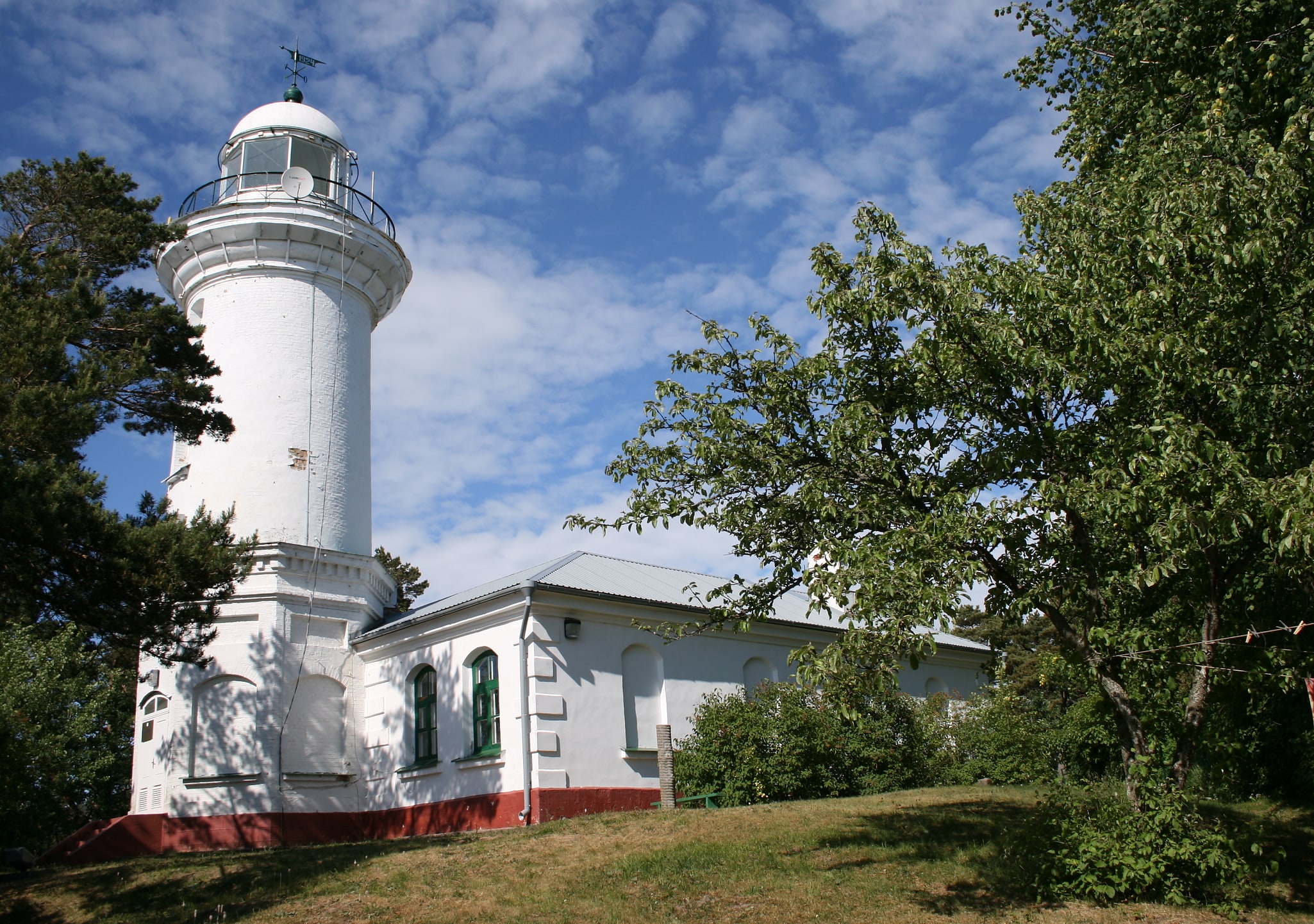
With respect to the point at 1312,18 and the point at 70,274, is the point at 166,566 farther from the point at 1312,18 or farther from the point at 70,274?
the point at 1312,18

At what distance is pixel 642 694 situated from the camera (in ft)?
64.1

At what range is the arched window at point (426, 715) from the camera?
19.1 meters

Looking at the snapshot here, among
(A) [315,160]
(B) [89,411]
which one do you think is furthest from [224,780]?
(A) [315,160]

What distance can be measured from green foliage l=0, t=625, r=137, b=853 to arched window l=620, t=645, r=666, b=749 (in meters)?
10.4

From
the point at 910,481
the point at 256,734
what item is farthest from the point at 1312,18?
the point at 256,734

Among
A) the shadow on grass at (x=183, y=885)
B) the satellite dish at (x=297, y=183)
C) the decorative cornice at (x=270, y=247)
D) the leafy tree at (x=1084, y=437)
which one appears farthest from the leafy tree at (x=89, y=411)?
the satellite dish at (x=297, y=183)

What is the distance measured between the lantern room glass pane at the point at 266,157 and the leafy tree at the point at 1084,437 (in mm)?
15377

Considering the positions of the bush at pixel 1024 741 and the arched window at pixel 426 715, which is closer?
the arched window at pixel 426 715

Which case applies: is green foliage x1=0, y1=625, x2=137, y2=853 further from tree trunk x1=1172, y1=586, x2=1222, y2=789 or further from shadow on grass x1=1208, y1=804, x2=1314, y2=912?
shadow on grass x1=1208, y1=804, x2=1314, y2=912

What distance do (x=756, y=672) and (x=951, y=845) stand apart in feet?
33.5

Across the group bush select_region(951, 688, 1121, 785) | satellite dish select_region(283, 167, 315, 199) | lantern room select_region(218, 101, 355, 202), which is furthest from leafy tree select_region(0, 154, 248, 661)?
bush select_region(951, 688, 1121, 785)

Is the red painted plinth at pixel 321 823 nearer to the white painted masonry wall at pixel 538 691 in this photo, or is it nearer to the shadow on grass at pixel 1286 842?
the white painted masonry wall at pixel 538 691

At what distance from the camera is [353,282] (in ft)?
74.8

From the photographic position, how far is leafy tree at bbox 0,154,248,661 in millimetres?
11250
